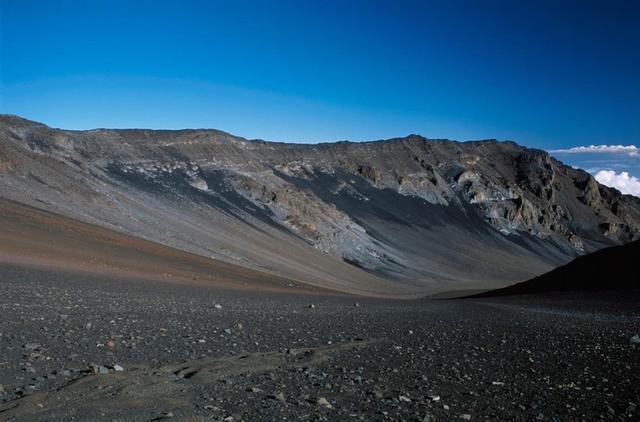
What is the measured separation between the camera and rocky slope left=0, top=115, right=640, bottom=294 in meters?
56.8

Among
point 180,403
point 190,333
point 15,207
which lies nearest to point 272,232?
point 15,207

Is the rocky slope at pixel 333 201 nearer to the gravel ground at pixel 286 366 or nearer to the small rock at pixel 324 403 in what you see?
the gravel ground at pixel 286 366

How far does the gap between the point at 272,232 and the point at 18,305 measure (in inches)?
2470

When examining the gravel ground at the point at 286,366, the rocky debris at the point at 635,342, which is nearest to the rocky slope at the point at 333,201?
the gravel ground at the point at 286,366

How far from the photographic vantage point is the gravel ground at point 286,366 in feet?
22.2

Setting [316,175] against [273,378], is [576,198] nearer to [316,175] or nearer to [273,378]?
[316,175]

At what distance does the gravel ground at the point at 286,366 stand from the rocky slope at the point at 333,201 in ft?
115

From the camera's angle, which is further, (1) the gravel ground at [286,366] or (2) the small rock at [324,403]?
(2) the small rock at [324,403]

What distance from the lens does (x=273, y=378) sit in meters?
8.18

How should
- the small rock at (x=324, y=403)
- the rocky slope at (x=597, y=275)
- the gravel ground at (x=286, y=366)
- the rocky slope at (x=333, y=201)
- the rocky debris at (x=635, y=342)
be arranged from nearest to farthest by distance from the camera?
the gravel ground at (x=286, y=366) < the small rock at (x=324, y=403) < the rocky debris at (x=635, y=342) < the rocky slope at (x=597, y=275) < the rocky slope at (x=333, y=201)

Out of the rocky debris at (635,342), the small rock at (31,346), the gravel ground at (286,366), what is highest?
the rocky debris at (635,342)

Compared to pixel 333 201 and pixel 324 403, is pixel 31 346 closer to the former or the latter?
pixel 324 403

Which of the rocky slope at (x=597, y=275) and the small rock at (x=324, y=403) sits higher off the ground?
the rocky slope at (x=597, y=275)

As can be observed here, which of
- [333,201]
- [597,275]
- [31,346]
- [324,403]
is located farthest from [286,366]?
[333,201]
